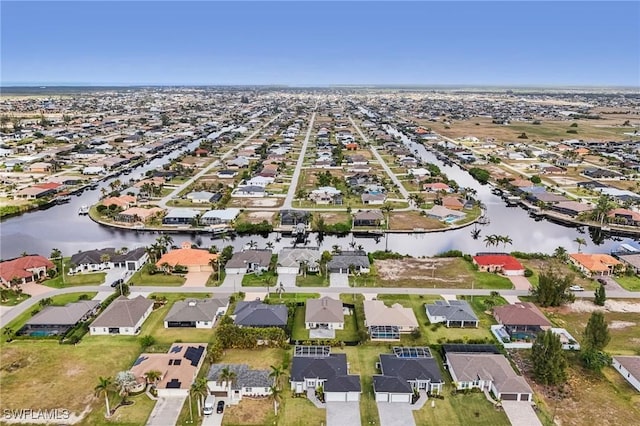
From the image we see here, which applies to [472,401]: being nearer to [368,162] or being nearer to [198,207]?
[198,207]

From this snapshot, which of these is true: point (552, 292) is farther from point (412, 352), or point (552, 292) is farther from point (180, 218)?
point (180, 218)

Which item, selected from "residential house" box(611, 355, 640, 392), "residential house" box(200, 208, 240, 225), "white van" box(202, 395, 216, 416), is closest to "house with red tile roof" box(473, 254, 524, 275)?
"residential house" box(611, 355, 640, 392)

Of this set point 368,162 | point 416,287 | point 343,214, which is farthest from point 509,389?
point 368,162

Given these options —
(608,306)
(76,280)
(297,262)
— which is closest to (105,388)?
(76,280)

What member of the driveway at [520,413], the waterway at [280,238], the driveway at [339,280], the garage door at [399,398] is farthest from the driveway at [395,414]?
the waterway at [280,238]

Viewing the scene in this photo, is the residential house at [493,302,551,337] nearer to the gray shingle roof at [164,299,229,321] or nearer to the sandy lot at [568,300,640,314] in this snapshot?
the sandy lot at [568,300,640,314]

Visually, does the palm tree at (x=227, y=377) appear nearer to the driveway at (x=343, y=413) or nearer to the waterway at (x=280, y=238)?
the driveway at (x=343, y=413)
